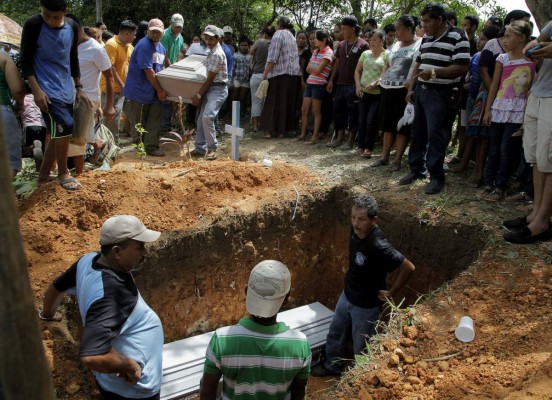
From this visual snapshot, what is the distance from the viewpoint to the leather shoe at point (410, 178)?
5.80 m

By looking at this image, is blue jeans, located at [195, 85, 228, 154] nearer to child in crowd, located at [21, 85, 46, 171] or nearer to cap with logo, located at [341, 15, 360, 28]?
cap with logo, located at [341, 15, 360, 28]

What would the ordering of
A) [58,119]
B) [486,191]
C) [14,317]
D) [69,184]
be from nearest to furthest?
[14,317], [58,119], [69,184], [486,191]

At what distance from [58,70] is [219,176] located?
6.90 ft

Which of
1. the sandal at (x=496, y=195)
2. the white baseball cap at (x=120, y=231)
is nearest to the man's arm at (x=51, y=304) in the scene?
the white baseball cap at (x=120, y=231)

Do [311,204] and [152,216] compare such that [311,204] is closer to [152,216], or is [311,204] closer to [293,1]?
[152,216]

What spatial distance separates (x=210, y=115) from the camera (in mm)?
7262

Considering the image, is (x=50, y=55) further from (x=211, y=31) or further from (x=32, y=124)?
(x=211, y=31)

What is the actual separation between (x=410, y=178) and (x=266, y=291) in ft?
13.4

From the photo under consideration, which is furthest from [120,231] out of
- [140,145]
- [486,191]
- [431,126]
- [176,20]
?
[176,20]

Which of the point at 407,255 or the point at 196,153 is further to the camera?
the point at 196,153

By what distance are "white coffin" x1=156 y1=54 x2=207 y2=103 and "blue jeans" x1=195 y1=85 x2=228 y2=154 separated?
234 millimetres

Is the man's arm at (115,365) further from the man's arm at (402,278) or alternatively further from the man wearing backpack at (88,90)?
the man wearing backpack at (88,90)

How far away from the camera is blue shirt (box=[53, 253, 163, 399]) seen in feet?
7.89

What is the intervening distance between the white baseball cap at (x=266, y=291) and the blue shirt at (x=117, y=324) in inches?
30.6
